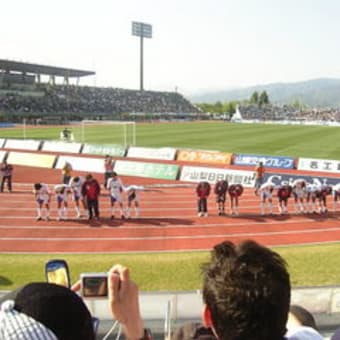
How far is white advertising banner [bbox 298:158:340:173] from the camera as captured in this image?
1013 inches

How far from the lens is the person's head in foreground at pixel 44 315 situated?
1970 mm

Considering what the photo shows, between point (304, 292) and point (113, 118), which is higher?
point (113, 118)

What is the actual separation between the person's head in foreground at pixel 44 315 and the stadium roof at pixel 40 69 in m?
75.4

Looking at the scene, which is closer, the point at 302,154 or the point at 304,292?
the point at 304,292

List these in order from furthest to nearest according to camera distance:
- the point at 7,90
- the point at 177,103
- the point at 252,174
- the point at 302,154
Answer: the point at 177,103
the point at 7,90
the point at 302,154
the point at 252,174

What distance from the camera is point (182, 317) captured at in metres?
7.75

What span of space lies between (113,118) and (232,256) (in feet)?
253

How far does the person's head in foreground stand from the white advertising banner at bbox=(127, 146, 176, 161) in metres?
29.3

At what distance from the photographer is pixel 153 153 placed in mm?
31859

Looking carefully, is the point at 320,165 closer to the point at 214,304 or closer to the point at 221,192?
the point at 221,192

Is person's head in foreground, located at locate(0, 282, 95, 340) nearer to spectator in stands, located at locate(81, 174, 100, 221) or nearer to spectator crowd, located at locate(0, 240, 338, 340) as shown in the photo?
spectator crowd, located at locate(0, 240, 338, 340)

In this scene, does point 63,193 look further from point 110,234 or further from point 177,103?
point 177,103

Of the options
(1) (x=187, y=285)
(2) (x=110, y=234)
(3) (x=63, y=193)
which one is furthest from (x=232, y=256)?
(3) (x=63, y=193)

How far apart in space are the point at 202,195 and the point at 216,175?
681 centimetres
